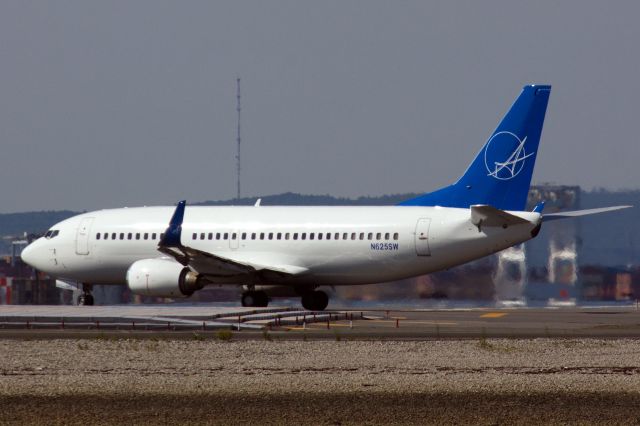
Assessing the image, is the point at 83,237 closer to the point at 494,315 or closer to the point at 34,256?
the point at 34,256

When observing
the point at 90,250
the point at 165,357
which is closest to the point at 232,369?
the point at 165,357

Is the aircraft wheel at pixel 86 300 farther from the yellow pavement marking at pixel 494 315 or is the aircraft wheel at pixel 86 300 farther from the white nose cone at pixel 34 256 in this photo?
the yellow pavement marking at pixel 494 315

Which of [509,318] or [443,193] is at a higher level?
[443,193]

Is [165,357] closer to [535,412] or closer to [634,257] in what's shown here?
[535,412]

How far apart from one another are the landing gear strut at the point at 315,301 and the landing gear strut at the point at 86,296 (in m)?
8.74

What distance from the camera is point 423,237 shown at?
45000 mm

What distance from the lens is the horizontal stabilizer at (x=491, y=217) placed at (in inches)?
→ 1695

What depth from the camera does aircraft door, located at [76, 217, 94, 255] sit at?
50.3 m

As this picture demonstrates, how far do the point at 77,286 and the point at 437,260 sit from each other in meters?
15.8

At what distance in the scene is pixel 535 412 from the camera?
18938 mm

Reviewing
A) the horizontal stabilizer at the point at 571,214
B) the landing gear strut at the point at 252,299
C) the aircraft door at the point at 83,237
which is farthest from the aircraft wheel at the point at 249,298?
the horizontal stabilizer at the point at 571,214

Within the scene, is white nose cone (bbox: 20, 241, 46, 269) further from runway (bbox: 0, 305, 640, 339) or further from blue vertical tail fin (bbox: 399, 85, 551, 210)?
blue vertical tail fin (bbox: 399, 85, 551, 210)

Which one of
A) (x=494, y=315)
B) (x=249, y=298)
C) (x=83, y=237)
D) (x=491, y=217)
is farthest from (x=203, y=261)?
(x=494, y=315)

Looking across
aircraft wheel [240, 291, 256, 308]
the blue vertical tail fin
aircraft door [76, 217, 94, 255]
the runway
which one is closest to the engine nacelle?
aircraft wheel [240, 291, 256, 308]
